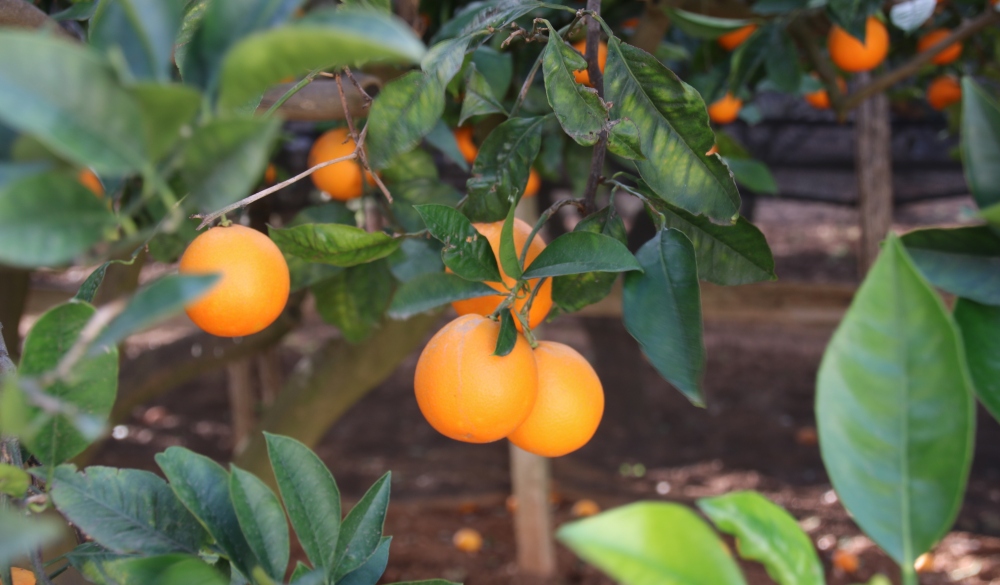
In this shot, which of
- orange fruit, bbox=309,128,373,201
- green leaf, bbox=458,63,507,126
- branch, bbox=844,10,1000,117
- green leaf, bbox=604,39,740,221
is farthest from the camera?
branch, bbox=844,10,1000,117

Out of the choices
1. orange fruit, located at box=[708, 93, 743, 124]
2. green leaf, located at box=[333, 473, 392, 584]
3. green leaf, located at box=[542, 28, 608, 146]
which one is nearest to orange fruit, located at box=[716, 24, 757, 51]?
orange fruit, located at box=[708, 93, 743, 124]

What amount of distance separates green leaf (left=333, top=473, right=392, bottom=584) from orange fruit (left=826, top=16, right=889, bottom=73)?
3.61 ft

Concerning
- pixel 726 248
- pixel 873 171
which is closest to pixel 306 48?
pixel 726 248

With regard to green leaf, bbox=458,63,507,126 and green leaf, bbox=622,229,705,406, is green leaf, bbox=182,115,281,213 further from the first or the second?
green leaf, bbox=458,63,507,126

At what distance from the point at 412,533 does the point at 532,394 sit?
1970mm

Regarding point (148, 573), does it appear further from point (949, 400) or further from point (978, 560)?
point (978, 560)

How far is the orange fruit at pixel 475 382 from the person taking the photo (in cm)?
51

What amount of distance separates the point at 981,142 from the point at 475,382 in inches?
12.4

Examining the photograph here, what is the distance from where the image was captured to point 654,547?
0.90 ft

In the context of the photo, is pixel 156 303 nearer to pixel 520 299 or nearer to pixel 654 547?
pixel 654 547

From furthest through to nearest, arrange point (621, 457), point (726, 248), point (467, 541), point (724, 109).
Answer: point (621, 457) → point (467, 541) → point (724, 109) → point (726, 248)

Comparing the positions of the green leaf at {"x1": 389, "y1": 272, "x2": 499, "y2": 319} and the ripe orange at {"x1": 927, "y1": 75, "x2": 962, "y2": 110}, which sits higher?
the ripe orange at {"x1": 927, "y1": 75, "x2": 962, "y2": 110}

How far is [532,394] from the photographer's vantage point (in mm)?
543

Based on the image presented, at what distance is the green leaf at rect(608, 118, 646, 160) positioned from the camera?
1.76ft
